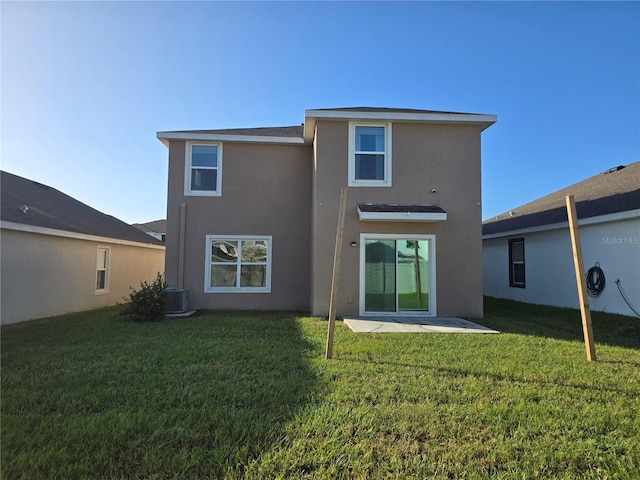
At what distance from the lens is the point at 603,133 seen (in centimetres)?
1433

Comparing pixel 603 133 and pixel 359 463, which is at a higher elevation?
pixel 603 133

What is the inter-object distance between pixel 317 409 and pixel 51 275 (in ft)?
33.1

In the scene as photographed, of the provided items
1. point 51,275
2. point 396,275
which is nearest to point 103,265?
point 51,275

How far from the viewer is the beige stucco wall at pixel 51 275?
886 centimetres

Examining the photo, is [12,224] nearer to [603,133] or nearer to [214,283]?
[214,283]

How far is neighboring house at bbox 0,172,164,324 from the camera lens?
29.5ft

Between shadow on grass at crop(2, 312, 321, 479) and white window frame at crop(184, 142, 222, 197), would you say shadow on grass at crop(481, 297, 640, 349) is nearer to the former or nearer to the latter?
shadow on grass at crop(2, 312, 321, 479)

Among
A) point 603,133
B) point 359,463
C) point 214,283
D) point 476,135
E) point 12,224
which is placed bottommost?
point 359,463

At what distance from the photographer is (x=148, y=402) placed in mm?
3678

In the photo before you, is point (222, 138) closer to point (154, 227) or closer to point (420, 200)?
point (420, 200)

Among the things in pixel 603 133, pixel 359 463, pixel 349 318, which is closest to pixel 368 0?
pixel 349 318

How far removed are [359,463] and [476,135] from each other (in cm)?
914

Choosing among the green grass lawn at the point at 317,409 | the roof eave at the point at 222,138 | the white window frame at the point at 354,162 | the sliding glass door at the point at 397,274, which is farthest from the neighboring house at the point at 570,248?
the roof eave at the point at 222,138

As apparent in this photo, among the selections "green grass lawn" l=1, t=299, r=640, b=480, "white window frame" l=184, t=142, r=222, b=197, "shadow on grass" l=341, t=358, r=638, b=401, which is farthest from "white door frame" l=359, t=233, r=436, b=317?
"white window frame" l=184, t=142, r=222, b=197
